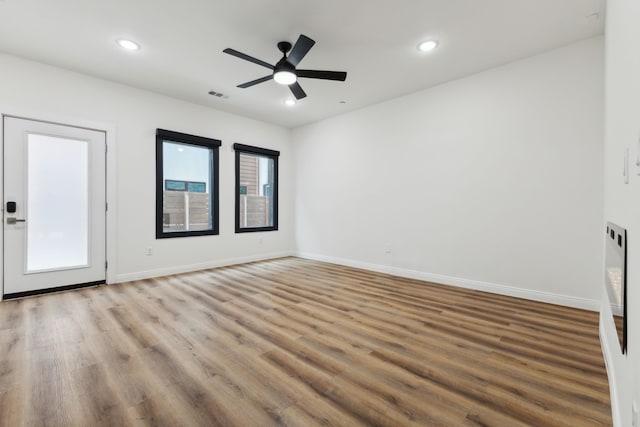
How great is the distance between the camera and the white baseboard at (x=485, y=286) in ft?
10.5

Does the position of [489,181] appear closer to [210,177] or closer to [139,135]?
[210,177]

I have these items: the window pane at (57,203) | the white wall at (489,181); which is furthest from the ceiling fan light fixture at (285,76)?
the window pane at (57,203)

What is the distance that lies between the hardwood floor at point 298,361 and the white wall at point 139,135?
1175 millimetres

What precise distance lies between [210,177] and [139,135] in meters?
1.29

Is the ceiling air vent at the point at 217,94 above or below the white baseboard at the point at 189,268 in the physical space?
above

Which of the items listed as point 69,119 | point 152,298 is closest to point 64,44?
point 69,119

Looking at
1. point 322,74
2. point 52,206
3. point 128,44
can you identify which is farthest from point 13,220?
point 322,74

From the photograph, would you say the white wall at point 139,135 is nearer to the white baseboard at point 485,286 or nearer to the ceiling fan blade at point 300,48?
the white baseboard at point 485,286

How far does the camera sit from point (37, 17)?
2.80m

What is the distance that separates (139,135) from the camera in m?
4.50

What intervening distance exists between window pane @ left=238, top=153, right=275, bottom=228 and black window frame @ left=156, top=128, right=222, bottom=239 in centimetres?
57

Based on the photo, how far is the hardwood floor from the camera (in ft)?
5.17

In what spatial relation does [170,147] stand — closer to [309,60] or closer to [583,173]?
[309,60]

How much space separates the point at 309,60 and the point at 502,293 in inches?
148
